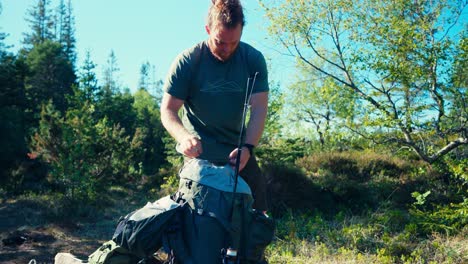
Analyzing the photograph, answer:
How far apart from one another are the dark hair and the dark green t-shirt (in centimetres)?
29

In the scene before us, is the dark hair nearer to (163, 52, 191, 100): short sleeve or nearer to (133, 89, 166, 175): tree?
(163, 52, 191, 100): short sleeve

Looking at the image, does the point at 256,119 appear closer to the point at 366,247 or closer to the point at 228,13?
the point at 228,13

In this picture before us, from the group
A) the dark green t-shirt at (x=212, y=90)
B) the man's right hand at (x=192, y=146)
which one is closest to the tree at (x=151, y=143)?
the dark green t-shirt at (x=212, y=90)

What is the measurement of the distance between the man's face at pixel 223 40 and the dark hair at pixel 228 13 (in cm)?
3

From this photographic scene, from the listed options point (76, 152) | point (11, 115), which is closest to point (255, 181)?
point (76, 152)

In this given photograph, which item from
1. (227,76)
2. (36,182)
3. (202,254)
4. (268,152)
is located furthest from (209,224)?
(36,182)

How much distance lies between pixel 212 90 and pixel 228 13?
18.9 inches

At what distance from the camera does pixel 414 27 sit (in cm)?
810

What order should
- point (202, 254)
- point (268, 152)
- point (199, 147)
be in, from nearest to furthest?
point (202, 254), point (199, 147), point (268, 152)

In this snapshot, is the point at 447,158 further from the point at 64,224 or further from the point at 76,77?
the point at 76,77

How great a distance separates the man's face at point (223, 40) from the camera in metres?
2.46

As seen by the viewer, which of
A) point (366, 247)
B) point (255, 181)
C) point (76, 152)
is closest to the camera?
point (255, 181)

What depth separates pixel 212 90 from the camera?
265 centimetres

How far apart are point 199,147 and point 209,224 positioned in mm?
436
